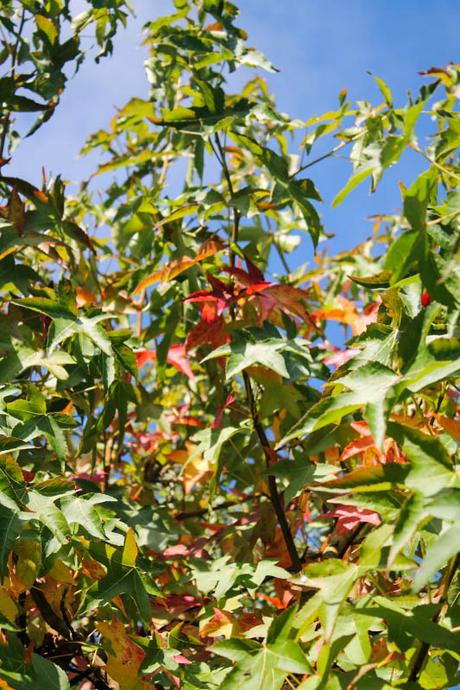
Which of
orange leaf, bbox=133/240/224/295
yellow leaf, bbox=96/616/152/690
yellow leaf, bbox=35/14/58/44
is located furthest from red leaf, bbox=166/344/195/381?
yellow leaf, bbox=35/14/58/44

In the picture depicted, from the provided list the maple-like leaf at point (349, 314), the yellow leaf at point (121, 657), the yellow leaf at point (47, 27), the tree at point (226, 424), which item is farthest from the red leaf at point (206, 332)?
the yellow leaf at point (47, 27)

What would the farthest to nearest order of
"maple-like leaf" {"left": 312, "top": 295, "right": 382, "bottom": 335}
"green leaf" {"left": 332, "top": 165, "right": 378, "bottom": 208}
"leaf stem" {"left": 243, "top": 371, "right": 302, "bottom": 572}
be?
"maple-like leaf" {"left": 312, "top": 295, "right": 382, "bottom": 335}, "leaf stem" {"left": 243, "top": 371, "right": 302, "bottom": 572}, "green leaf" {"left": 332, "top": 165, "right": 378, "bottom": 208}

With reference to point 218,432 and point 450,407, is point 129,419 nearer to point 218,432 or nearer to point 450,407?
point 218,432

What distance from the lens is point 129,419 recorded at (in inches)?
95.7

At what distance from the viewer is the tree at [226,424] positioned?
3.19 feet

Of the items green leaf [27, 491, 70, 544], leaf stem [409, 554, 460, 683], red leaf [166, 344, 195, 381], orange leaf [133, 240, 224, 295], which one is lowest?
leaf stem [409, 554, 460, 683]

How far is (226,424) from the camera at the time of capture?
6.14 ft

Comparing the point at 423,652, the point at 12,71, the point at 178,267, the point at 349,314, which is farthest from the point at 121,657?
the point at 12,71

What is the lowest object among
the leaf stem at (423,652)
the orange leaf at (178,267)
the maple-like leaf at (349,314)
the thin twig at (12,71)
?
the leaf stem at (423,652)

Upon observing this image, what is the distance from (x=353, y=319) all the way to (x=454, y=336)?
1161 mm

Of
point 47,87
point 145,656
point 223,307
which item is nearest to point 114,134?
point 47,87

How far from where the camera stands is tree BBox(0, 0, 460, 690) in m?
0.97

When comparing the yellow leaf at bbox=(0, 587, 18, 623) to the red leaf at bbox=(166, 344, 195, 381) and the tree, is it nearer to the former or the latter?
the tree

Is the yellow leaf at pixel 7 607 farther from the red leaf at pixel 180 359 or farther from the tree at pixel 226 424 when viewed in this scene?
the red leaf at pixel 180 359
